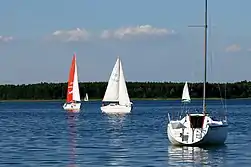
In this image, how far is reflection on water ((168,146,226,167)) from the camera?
35.8 metres

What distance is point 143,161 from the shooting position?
36.0 metres

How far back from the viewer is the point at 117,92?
106000 mm

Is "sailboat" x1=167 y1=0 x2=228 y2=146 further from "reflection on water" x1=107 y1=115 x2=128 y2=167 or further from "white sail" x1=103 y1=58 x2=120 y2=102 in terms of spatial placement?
"white sail" x1=103 y1=58 x2=120 y2=102

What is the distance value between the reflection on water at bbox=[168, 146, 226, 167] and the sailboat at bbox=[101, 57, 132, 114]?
2448 inches

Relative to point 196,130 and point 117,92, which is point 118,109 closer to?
point 117,92

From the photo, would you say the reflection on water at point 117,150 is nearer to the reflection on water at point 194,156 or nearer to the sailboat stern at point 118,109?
the reflection on water at point 194,156

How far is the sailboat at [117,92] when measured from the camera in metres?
105

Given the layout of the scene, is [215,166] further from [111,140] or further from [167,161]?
[111,140]

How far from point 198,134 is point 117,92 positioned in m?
64.9

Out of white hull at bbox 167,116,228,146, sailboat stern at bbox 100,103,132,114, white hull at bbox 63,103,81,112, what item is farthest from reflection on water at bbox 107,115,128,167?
white hull at bbox 63,103,81,112

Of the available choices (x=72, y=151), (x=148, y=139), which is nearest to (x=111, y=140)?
(x=148, y=139)

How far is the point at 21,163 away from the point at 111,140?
1507 cm

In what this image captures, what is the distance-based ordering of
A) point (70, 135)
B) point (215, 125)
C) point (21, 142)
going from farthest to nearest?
1. point (70, 135)
2. point (21, 142)
3. point (215, 125)

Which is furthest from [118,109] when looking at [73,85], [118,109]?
[73,85]
